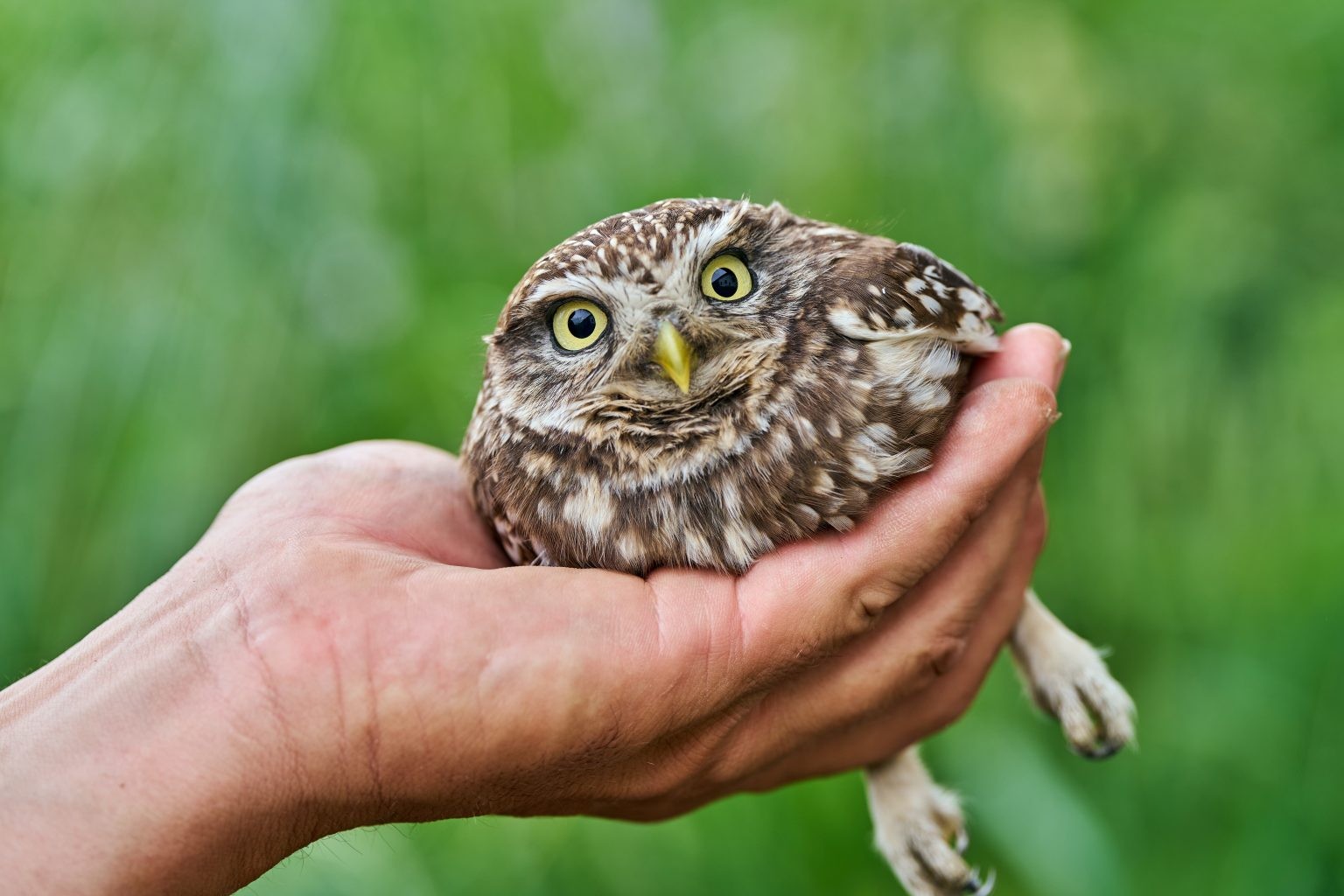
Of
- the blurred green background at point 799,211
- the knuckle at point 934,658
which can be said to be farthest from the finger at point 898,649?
the blurred green background at point 799,211

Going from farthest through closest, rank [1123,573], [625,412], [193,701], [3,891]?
[1123,573] < [625,412] < [193,701] < [3,891]

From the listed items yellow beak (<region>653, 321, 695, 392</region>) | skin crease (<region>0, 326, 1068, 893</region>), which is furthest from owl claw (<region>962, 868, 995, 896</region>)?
yellow beak (<region>653, 321, 695, 392</region>)

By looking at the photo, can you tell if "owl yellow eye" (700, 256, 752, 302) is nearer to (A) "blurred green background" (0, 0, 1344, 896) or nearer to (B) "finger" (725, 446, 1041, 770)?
(B) "finger" (725, 446, 1041, 770)

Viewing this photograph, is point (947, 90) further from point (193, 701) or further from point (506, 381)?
point (193, 701)

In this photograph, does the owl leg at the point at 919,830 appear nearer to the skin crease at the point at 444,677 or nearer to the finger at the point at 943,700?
the finger at the point at 943,700

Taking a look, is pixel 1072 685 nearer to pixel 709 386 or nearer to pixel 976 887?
pixel 976 887

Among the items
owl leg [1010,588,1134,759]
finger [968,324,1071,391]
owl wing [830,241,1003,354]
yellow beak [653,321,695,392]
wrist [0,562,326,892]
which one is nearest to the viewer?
wrist [0,562,326,892]

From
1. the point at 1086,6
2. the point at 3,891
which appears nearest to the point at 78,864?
the point at 3,891
